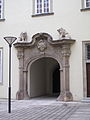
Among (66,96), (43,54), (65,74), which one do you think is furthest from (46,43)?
(66,96)

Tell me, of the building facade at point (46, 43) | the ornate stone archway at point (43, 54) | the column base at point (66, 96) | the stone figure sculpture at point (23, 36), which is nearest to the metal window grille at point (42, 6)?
the building facade at point (46, 43)

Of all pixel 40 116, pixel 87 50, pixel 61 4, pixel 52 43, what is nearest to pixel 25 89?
pixel 52 43

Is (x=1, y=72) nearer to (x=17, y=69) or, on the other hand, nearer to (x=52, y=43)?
A: (x=17, y=69)

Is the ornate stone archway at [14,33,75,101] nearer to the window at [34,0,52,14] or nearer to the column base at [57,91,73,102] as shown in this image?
the column base at [57,91,73,102]

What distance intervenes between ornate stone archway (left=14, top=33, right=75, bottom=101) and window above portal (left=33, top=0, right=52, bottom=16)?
1745 mm

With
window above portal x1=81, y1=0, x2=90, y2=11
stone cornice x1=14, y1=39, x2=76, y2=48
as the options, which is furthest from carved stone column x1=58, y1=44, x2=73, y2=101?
window above portal x1=81, y1=0, x2=90, y2=11

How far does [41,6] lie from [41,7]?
78 mm

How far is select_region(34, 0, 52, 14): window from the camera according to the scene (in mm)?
18978

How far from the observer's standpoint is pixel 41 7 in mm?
19172

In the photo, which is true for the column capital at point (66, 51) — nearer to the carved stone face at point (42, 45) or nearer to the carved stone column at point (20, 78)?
the carved stone face at point (42, 45)

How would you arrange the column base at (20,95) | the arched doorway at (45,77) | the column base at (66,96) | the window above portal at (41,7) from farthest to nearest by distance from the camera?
1. the arched doorway at (45,77)
2. the window above portal at (41,7)
3. the column base at (20,95)
4. the column base at (66,96)

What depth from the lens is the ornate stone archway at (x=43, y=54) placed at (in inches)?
691

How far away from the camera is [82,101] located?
1678 centimetres

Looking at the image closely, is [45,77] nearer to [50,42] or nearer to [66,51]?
[50,42]
